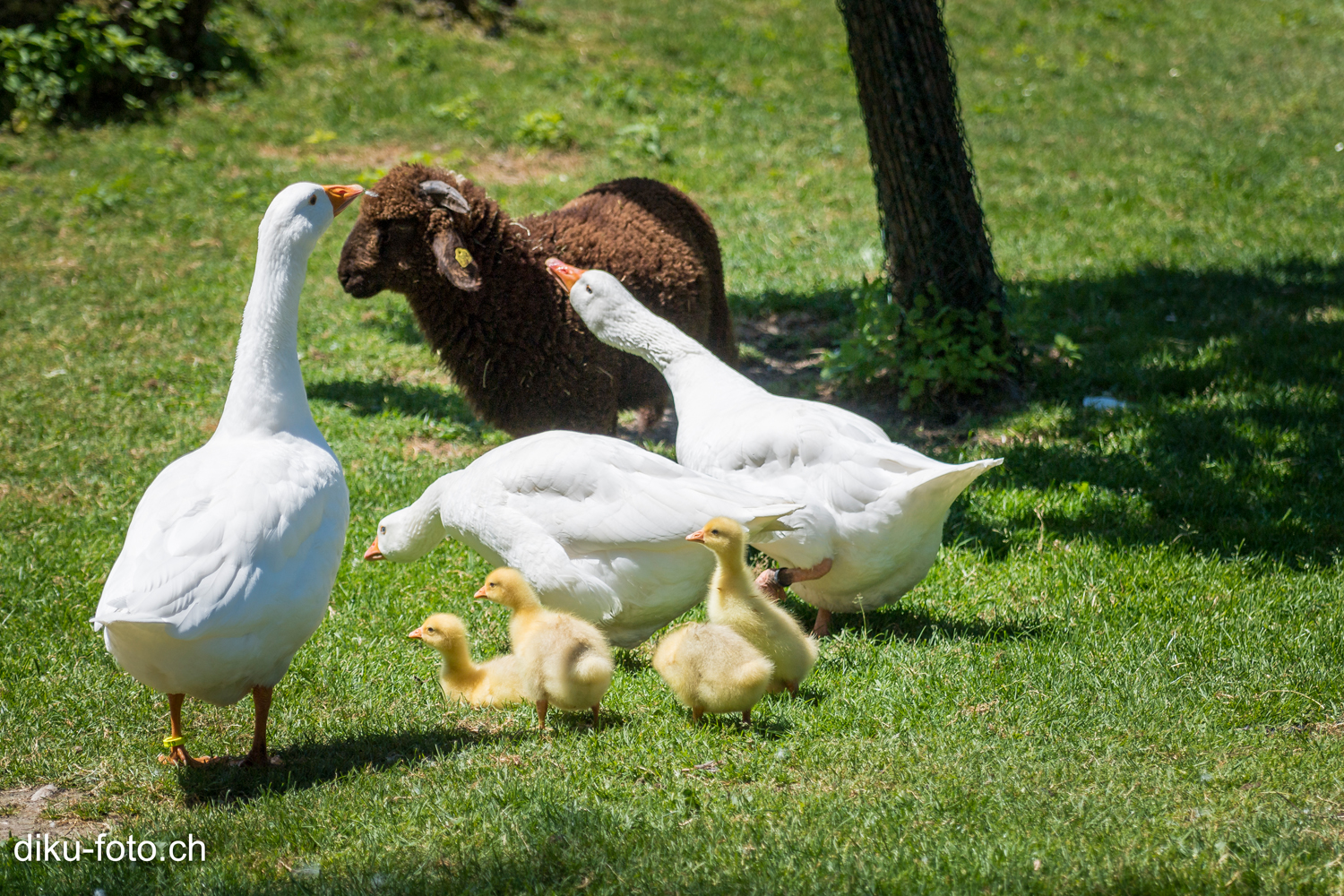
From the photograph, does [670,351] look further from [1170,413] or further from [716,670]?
[1170,413]

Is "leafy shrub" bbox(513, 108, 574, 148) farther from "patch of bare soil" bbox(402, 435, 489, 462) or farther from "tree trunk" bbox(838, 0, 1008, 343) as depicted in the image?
"patch of bare soil" bbox(402, 435, 489, 462)

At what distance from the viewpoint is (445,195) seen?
253 inches

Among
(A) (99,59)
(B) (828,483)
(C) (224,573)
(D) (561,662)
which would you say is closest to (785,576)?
(B) (828,483)

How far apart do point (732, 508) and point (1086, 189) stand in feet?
32.8

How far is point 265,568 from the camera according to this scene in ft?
11.2

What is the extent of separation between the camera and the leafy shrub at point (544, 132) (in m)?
13.7

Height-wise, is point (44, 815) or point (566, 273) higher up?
point (566, 273)

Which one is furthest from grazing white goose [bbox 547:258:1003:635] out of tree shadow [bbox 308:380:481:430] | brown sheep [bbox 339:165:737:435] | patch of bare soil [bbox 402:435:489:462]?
tree shadow [bbox 308:380:481:430]

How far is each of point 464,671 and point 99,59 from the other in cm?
1251

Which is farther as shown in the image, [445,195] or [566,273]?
[445,195]

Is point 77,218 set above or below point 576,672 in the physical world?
below

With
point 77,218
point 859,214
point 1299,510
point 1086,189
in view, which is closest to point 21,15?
point 77,218

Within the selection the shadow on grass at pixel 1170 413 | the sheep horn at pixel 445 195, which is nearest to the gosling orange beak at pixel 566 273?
the sheep horn at pixel 445 195

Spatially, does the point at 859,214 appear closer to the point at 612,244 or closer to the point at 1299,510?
the point at 612,244
